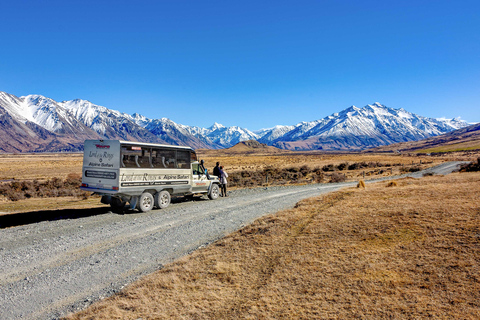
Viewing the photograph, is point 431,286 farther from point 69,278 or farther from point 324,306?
point 69,278

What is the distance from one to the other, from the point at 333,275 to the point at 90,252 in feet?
23.4

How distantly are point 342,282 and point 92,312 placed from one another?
4665 millimetres

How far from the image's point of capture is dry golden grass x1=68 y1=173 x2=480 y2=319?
4734 mm

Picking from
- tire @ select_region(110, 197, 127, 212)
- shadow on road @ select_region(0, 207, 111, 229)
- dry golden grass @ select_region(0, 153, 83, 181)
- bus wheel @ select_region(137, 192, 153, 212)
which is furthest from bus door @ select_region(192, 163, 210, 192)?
dry golden grass @ select_region(0, 153, 83, 181)

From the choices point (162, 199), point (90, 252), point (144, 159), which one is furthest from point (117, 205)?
point (90, 252)

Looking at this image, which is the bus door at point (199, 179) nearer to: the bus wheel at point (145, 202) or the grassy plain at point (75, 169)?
the bus wheel at point (145, 202)

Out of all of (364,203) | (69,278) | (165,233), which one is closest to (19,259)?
(69,278)

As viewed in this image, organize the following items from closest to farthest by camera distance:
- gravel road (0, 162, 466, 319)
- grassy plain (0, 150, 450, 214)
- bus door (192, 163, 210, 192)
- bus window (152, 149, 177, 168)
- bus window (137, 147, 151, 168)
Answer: gravel road (0, 162, 466, 319)
bus window (137, 147, 151, 168)
bus window (152, 149, 177, 168)
bus door (192, 163, 210, 192)
grassy plain (0, 150, 450, 214)

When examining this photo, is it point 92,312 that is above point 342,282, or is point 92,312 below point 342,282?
below

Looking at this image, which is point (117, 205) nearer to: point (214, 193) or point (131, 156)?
point (131, 156)

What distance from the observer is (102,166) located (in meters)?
14.7

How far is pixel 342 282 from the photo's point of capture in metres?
5.49

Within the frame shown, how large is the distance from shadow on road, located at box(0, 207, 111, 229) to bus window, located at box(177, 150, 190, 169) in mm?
4761

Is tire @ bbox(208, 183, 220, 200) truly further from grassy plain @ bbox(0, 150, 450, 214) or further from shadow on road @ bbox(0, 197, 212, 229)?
grassy plain @ bbox(0, 150, 450, 214)
